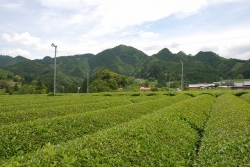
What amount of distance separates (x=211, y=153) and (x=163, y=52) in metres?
149

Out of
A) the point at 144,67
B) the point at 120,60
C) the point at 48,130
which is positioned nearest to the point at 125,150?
the point at 48,130

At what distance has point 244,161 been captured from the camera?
6242 millimetres

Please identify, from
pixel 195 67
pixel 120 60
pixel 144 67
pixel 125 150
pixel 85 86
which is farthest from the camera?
pixel 120 60

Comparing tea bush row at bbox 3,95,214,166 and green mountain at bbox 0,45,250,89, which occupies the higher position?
green mountain at bbox 0,45,250,89

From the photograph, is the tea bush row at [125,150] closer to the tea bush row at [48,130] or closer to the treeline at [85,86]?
the tea bush row at [48,130]

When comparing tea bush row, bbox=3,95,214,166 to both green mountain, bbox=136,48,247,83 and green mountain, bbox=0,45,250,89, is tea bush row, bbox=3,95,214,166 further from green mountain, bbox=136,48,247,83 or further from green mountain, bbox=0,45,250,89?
green mountain, bbox=136,48,247,83

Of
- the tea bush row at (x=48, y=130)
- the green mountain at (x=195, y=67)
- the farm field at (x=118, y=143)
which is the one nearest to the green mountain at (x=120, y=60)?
the green mountain at (x=195, y=67)

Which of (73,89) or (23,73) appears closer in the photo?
(73,89)

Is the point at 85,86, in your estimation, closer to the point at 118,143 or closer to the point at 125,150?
the point at 118,143

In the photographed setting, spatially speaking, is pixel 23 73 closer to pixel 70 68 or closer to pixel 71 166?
pixel 70 68

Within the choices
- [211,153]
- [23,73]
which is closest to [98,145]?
[211,153]

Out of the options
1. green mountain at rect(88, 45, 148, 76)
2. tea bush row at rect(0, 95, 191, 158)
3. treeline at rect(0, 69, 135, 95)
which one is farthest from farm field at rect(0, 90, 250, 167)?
green mountain at rect(88, 45, 148, 76)

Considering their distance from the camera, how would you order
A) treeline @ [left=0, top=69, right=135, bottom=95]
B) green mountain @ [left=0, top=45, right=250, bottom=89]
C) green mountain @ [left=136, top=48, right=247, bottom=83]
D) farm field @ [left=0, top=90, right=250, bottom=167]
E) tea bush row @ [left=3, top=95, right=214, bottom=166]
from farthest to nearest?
green mountain @ [left=0, top=45, right=250, bottom=89] → green mountain @ [left=136, top=48, right=247, bottom=83] → treeline @ [left=0, top=69, right=135, bottom=95] → farm field @ [left=0, top=90, right=250, bottom=167] → tea bush row @ [left=3, top=95, right=214, bottom=166]

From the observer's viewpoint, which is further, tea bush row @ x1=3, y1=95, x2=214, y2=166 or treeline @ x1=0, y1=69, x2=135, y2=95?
treeline @ x1=0, y1=69, x2=135, y2=95
